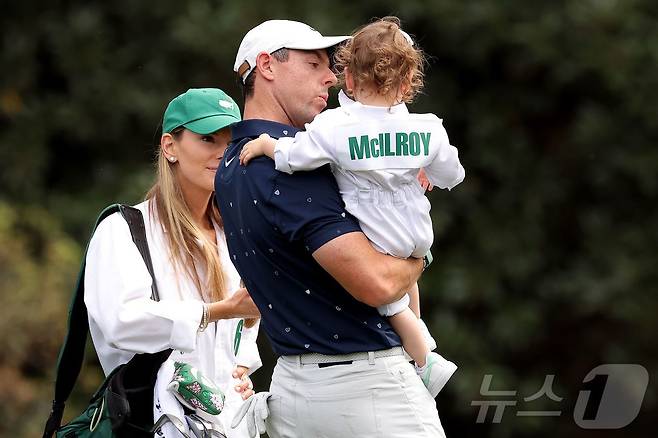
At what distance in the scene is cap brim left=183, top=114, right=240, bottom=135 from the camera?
3.67 meters

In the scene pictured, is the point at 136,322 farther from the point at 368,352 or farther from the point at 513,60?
the point at 513,60

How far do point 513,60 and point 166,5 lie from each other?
267 cm

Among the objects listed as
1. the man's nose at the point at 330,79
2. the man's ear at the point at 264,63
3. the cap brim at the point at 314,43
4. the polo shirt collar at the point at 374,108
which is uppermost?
the cap brim at the point at 314,43

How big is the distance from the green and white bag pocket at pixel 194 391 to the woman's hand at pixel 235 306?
0.15 meters

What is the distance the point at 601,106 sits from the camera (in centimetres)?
1046

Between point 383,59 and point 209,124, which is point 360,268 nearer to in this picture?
point 383,59

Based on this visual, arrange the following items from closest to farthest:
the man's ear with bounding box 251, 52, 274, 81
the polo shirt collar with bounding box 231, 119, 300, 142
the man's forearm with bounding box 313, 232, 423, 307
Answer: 1. the man's forearm with bounding box 313, 232, 423, 307
2. the polo shirt collar with bounding box 231, 119, 300, 142
3. the man's ear with bounding box 251, 52, 274, 81

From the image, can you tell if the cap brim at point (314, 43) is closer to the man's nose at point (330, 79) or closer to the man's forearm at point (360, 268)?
the man's nose at point (330, 79)

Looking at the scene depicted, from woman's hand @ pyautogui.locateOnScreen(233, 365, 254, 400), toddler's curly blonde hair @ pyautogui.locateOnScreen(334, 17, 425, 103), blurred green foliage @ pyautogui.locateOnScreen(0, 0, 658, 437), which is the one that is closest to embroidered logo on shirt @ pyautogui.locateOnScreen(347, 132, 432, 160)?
toddler's curly blonde hair @ pyautogui.locateOnScreen(334, 17, 425, 103)

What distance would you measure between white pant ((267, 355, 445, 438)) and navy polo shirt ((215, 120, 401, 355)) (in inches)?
2.0

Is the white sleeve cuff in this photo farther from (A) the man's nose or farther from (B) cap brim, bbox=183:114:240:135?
(B) cap brim, bbox=183:114:240:135

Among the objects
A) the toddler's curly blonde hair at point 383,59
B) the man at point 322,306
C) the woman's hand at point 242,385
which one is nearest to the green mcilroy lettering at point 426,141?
the toddler's curly blonde hair at point 383,59

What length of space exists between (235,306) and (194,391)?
0.23 m

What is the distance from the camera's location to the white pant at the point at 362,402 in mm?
2945
